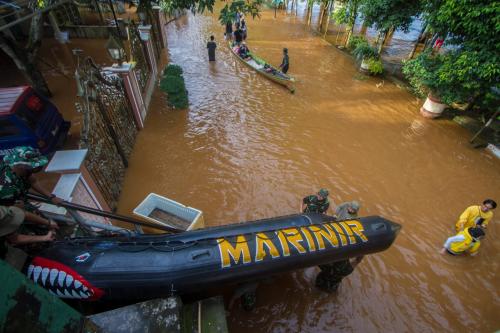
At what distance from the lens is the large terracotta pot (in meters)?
8.91

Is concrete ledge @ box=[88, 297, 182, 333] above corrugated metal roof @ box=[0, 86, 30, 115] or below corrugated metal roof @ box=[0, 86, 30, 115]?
below

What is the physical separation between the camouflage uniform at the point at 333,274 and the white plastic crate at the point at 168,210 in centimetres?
234

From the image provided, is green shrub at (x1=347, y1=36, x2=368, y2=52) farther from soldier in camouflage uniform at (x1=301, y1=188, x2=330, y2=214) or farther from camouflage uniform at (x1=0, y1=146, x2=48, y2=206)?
camouflage uniform at (x1=0, y1=146, x2=48, y2=206)

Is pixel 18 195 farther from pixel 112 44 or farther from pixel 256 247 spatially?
pixel 112 44

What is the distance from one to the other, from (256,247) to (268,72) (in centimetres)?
951

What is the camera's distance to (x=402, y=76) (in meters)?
11.9

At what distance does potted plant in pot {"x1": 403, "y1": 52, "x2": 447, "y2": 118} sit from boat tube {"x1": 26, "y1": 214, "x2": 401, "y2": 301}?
283 inches

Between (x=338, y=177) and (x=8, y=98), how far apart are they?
8.02m

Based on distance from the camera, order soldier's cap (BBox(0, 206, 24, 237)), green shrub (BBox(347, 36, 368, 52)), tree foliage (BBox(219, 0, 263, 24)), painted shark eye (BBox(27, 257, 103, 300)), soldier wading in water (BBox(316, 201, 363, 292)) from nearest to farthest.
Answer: soldier's cap (BBox(0, 206, 24, 237)), painted shark eye (BBox(27, 257, 103, 300)), soldier wading in water (BBox(316, 201, 363, 292)), tree foliage (BBox(219, 0, 263, 24)), green shrub (BBox(347, 36, 368, 52))

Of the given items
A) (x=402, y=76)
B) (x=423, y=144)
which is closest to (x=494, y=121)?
(x=423, y=144)

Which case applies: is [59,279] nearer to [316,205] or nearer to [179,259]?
[179,259]

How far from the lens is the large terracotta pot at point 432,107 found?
8914 millimetres

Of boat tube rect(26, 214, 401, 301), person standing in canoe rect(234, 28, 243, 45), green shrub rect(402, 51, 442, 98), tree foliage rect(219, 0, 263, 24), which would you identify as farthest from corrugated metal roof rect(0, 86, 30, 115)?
green shrub rect(402, 51, 442, 98)

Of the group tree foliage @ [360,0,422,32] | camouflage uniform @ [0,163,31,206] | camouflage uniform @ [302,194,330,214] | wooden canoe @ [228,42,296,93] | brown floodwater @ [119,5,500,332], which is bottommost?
brown floodwater @ [119,5,500,332]
